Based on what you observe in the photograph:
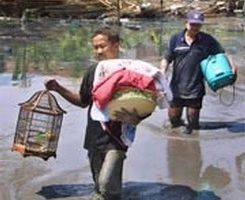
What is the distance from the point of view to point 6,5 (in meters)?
36.3

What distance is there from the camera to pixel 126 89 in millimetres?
5875

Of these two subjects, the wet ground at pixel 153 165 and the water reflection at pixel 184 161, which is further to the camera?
the water reflection at pixel 184 161

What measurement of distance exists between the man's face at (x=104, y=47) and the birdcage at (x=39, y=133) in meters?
0.78

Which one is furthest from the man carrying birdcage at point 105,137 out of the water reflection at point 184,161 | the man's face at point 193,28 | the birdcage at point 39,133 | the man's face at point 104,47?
the man's face at point 193,28

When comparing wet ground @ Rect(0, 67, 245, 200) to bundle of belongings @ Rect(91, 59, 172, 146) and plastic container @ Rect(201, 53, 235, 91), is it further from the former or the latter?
bundle of belongings @ Rect(91, 59, 172, 146)

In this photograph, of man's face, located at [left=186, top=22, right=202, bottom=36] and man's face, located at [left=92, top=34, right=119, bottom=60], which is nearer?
man's face, located at [left=92, top=34, right=119, bottom=60]

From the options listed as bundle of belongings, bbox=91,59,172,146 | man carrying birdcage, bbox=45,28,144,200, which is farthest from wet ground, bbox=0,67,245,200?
bundle of belongings, bbox=91,59,172,146

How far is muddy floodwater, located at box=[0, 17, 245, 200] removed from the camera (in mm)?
6895

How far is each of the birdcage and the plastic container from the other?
3.28m

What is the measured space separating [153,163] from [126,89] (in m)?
2.38

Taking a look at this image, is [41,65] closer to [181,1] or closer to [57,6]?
[57,6]

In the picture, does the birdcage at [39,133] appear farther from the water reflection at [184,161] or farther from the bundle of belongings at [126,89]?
the water reflection at [184,161]

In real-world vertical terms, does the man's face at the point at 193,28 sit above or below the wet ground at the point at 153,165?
above

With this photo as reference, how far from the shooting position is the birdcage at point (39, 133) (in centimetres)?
662
